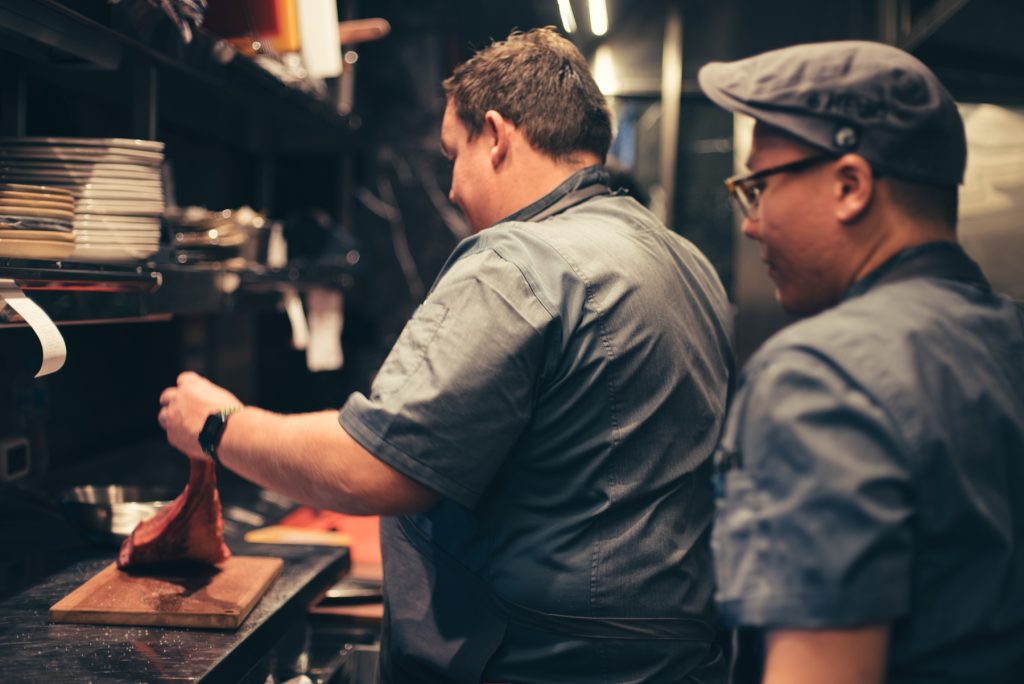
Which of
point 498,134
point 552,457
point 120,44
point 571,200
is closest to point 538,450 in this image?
point 552,457

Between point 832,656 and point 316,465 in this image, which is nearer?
point 832,656

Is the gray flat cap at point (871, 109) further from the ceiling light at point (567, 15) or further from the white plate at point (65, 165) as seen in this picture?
the ceiling light at point (567, 15)

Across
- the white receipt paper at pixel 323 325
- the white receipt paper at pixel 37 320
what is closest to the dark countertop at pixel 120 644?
the white receipt paper at pixel 37 320

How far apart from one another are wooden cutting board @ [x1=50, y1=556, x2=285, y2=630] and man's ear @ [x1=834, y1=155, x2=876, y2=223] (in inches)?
43.5

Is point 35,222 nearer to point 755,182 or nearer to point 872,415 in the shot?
point 755,182

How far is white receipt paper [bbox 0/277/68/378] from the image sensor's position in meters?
1.24

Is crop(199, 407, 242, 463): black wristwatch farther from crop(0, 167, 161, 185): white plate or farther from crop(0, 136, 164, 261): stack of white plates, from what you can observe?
crop(0, 167, 161, 185): white plate

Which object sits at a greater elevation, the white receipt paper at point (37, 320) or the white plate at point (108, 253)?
the white plate at point (108, 253)

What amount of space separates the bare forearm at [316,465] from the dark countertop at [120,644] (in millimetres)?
276

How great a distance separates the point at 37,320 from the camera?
125 centimetres

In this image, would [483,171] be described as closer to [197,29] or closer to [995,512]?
[197,29]

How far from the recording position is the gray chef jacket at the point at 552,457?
118cm

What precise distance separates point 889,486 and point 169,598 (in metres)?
1.20

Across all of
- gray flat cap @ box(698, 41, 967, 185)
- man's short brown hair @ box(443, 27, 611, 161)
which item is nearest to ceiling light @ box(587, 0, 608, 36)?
man's short brown hair @ box(443, 27, 611, 161)
